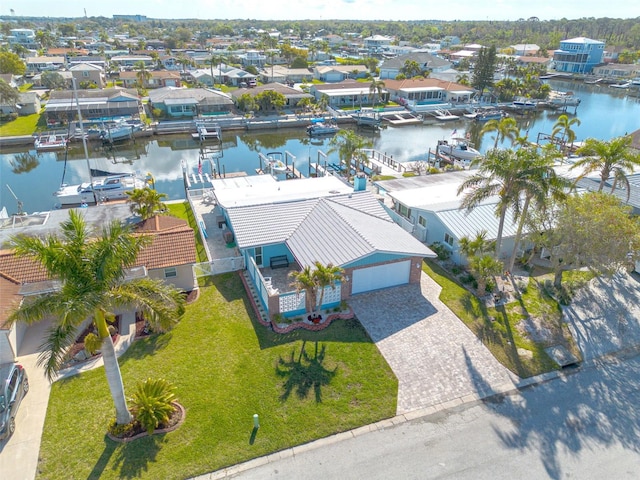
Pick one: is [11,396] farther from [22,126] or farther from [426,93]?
[426,93]

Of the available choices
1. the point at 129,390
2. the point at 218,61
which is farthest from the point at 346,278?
the point at 218,61

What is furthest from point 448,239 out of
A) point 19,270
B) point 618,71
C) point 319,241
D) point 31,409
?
point 618,71

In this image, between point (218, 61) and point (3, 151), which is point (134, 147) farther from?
point (218, 61)

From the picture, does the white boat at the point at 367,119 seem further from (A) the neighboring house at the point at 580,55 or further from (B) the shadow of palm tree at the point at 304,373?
(A) the neighboring house at the point at 580,55

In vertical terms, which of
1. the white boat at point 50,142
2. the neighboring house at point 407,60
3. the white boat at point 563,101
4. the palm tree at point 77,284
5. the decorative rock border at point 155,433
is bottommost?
the white boat at point 50,142

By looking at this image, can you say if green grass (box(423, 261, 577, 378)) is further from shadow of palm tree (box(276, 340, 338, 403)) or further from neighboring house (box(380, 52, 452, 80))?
neighboring house (box(380, 52, 452, 80))

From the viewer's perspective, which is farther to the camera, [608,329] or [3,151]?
[3,151]

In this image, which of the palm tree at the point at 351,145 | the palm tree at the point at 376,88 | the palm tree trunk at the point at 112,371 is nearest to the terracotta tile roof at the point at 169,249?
the palm tree trunk at the point at 112,371
